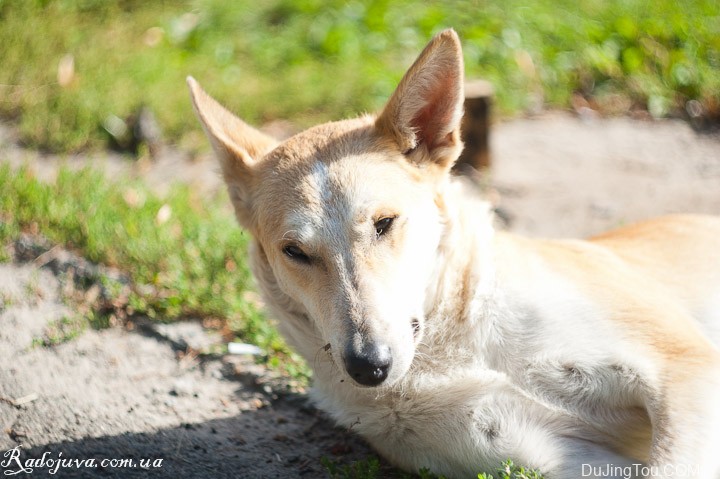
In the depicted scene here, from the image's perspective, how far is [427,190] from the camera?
362 centimetres

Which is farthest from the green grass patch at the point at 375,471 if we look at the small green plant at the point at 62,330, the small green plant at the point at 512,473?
the small green plant at the point at 62,330

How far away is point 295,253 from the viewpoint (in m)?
3.44

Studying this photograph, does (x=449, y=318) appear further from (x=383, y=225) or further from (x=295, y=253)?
(x=295, y=253)

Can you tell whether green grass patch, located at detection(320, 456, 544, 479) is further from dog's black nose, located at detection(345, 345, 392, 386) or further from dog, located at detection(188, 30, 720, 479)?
dog's black nose, located at detection(345, 345, 392, 386)

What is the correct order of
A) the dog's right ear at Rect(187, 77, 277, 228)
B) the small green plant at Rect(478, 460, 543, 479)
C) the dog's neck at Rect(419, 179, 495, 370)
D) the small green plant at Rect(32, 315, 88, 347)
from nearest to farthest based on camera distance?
the small green plant at Rect(478, 460, 543, 479)
the dog's neck at Rect(419, 179, 495, 370)
the dog's right ear at Rect(187, 77, 277, 228)
the small green plant at Rect(32, 315, 88, 347)

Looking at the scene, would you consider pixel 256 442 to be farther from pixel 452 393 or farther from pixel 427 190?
pixel 427 190

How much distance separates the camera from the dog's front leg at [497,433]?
3223mm

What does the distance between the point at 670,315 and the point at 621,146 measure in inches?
172

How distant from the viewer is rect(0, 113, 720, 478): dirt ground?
376 centimetres

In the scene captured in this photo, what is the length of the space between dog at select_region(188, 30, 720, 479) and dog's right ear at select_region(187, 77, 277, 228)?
15 millimetres

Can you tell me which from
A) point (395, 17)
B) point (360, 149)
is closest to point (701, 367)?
point (360, 149)

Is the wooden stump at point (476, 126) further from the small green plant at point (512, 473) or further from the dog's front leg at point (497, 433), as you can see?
the small green plant at point (512, 473)

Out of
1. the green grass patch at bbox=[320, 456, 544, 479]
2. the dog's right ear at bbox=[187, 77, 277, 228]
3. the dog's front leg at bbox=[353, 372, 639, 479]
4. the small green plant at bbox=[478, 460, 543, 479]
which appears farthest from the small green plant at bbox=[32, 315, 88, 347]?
the small green plant at bbox=[478, 460, 543, 479]

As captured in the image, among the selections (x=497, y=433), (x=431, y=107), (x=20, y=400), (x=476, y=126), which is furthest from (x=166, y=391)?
(x=476, y=126)
